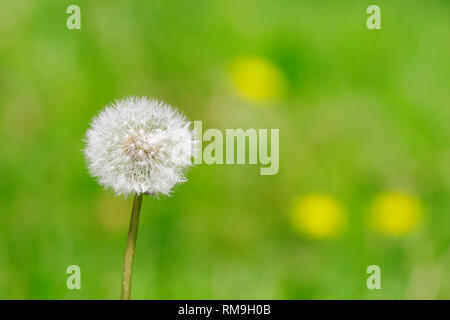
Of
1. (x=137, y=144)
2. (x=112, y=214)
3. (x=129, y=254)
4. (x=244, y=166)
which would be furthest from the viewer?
(x=244, y=166)

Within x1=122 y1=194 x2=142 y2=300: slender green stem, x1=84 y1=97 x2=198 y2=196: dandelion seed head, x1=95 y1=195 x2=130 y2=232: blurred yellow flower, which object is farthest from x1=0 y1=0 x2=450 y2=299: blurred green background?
x1=122 y1=194 x2=142 y2=300: slender green stem

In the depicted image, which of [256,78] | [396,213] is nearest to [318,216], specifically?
[396,213]

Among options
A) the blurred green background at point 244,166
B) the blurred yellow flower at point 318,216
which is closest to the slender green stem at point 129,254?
the blurred green background at point 244,166

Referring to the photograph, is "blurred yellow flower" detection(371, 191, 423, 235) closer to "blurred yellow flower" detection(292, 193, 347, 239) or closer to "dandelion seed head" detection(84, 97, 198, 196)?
"blurred yellow flower" detection(292, 193, 347, 239)

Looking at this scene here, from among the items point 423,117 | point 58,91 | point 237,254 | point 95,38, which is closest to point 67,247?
point 237,254

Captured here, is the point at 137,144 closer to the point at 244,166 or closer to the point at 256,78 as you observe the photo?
the point at 244,166

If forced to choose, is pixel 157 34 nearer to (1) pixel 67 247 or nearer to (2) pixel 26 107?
(2) pixel 26 107

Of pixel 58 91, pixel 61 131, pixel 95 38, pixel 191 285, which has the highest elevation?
pixel 95 38
